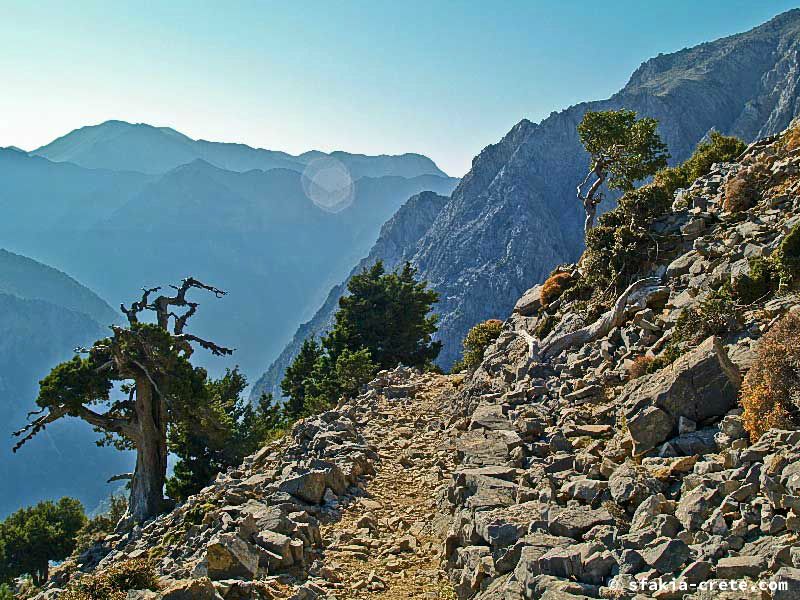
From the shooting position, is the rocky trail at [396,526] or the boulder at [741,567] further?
the rocky trail at [396,526]

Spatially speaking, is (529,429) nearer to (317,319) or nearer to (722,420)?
(722,420)

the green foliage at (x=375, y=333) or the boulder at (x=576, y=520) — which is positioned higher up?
the green foliage at (x=375, y=333)

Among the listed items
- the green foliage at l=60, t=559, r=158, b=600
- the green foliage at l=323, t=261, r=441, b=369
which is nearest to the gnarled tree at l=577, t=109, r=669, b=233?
the green foliage at l=323, t=261, r=441, b=369

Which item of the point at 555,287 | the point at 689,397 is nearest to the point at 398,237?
the point at 555,287

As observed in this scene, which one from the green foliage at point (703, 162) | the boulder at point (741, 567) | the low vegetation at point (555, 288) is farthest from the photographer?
the green foliage at point (703, 162)

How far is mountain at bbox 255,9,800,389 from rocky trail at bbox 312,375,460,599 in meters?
92.8

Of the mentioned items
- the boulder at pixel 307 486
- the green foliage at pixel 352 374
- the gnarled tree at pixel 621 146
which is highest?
the gnarled tree at pixel 621 146

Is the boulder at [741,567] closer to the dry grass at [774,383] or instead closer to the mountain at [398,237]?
the dry grass at [774,383]

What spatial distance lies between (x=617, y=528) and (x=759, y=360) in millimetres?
3703

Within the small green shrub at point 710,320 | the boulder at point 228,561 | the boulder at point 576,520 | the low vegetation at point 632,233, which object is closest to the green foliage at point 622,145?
the low vegetation at point 632,233

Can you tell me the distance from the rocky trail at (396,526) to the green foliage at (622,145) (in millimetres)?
Result: 18696

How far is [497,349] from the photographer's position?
23719 millimetres

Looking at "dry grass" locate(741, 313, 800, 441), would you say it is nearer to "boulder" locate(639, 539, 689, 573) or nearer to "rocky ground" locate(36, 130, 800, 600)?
"rocky ground" locate(36, 130, 800, 600)

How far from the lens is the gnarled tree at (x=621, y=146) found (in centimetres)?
3008
